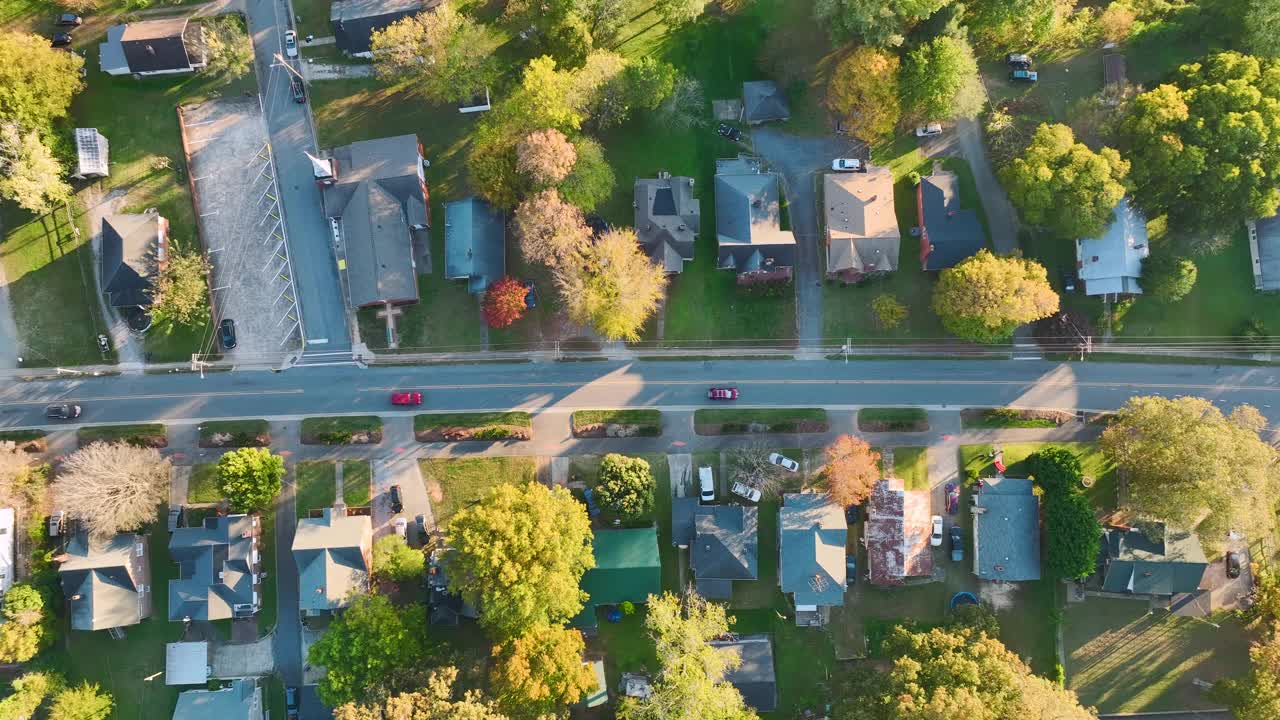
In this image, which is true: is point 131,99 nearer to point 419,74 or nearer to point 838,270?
point 419,74

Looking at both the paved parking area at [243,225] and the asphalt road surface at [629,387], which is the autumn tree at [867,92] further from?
the paved parking area at [243,225]

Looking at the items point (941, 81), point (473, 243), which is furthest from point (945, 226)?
point (473, 243)

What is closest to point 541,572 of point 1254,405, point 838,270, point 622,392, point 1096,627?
point 622,392

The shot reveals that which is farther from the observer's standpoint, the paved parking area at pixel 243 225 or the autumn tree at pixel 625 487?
the paved parking area at pixel 243 225

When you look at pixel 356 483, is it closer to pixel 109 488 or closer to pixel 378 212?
pixel 109 488

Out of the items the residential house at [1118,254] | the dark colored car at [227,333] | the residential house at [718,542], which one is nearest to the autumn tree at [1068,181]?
the residential house at [1118,254]

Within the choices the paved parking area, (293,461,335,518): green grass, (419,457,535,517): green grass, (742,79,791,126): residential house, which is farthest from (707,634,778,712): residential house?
the paved parking area
